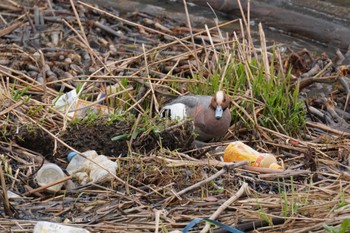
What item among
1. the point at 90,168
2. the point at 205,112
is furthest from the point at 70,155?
the point at 205,112

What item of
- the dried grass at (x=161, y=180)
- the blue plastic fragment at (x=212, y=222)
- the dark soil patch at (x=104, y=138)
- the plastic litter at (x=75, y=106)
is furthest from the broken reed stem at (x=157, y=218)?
the plastic litter at (x=75, y=106)

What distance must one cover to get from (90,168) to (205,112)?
4.32 feet

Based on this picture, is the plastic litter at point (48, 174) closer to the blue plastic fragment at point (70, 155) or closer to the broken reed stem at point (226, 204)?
the blue plastic fragment at point (70, 155)

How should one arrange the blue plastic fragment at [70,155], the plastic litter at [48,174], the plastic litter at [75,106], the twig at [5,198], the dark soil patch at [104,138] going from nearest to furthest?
the twig at [5,198], the plastic litter at [48,174], the blue plastic fragment at [70,155], the dark soil patch at [104,138], the plastic litter at [75,106]

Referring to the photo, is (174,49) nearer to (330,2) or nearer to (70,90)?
(70,90)

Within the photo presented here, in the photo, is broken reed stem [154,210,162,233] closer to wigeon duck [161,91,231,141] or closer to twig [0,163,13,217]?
twig [0,163,13,217]

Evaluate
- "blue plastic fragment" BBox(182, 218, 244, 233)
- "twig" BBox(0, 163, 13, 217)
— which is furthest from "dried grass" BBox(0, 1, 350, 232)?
"blue plastic fragment" BBox(182, 218, 244, 233)

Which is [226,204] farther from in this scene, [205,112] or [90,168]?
[205,112]

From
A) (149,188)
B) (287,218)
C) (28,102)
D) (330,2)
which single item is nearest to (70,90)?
(28,102)

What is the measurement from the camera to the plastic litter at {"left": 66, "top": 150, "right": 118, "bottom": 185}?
16.8 ft

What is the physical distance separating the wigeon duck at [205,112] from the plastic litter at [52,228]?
185cm

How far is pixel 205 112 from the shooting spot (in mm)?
6273

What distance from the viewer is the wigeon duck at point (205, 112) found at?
20.2ft

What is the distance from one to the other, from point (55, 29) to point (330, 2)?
11.4 feet
